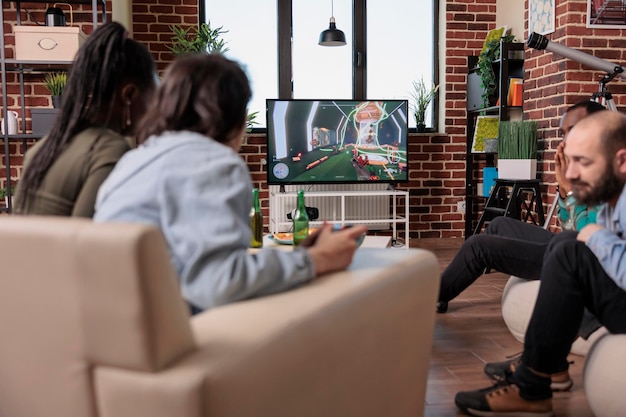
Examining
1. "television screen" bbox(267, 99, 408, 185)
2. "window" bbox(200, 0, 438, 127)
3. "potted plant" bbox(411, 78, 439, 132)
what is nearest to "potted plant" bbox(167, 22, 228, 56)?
"window" bbox(200, 0, 438, 127)

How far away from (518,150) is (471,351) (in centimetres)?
227

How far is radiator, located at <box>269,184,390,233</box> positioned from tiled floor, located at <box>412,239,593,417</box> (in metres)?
1.73

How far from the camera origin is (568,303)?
1.84m

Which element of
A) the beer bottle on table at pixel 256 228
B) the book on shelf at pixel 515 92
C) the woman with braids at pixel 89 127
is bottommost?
the beer bottle on table at pixel 256 228

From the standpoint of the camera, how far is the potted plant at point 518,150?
4.48 metres

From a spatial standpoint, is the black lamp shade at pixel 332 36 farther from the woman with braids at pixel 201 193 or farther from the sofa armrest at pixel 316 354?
the woman with braids at pixel 201 193

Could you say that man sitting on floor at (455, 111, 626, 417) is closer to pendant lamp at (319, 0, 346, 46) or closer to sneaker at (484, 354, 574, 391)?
sneaker at (484, 354, 574, 391)

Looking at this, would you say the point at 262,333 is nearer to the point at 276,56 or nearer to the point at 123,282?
the point at 123,282

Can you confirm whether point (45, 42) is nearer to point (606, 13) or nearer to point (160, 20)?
point (160, 20)

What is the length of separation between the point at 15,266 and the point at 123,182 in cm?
27

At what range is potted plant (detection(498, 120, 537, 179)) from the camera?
14.7ft

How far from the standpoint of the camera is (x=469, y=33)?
5793 mm

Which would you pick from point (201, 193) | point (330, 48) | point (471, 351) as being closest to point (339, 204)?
point (330, 48)

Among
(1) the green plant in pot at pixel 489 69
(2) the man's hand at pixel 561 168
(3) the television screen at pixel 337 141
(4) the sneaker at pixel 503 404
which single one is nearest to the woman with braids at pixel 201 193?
(4) the sneaker at pixel 503 404
